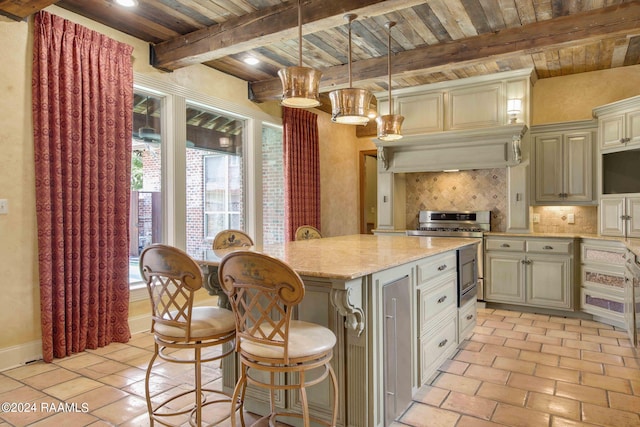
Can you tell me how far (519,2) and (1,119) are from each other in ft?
12.8

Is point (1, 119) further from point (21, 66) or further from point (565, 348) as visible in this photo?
point (565, 348)

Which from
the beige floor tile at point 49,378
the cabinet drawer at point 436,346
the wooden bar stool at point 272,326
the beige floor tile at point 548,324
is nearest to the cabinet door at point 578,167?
the beige floor tile at point 548,324

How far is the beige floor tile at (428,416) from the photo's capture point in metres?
2.16

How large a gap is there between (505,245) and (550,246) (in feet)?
1.45

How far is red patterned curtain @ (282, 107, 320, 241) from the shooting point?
5457 millimetres

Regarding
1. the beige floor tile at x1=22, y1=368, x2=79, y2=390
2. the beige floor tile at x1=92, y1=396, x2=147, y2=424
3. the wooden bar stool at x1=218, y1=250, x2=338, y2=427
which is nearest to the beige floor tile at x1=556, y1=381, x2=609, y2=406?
the wooden bar stool at x1=218, y1=250, x2=338, y2=427

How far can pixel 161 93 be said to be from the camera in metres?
3.99

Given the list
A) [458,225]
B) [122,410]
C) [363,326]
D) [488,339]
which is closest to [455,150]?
[458,225]

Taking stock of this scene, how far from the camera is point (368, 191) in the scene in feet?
25.6

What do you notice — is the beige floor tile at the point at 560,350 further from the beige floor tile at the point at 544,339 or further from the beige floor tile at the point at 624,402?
the beige floor tile at the point at 624,402

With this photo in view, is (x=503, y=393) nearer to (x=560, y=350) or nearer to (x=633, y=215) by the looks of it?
(x=560, y=350)

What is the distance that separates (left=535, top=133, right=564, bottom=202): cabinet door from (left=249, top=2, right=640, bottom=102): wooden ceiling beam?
1.52m

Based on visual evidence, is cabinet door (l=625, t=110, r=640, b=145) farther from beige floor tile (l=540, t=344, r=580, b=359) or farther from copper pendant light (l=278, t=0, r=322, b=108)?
copper pendant light (l=278, t=0, r=322, b=108)

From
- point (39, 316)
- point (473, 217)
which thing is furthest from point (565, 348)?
point (39, 316)
